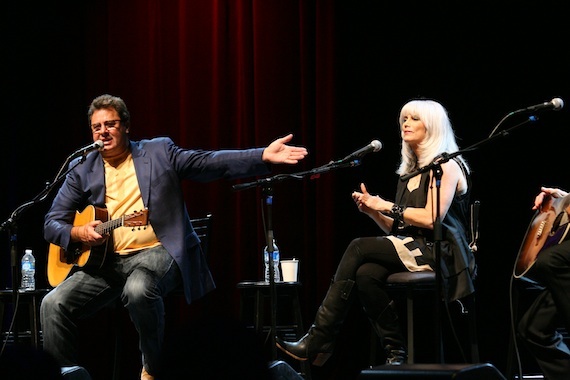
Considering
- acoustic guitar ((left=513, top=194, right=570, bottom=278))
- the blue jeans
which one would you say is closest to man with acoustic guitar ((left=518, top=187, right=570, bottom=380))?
acoustic guitar ((left=513, top=194, right=570, bottom=278))

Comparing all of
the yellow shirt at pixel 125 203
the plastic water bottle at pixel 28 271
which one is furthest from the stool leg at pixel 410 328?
the plastic water bottle at pixel 28 271

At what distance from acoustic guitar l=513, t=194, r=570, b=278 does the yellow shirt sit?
1876 millimetres

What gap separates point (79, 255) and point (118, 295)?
0.30 meters

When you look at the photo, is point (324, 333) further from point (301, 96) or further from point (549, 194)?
point (301, 96)

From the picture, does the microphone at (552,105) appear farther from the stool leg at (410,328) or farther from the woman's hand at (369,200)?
the stool leg at (410,328)

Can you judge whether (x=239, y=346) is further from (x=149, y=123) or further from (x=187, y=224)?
(x=149, y=123)

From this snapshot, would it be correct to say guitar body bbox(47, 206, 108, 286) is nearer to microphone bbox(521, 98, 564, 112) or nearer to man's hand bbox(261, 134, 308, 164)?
man's hand bbox(261, 134, 308, 164)

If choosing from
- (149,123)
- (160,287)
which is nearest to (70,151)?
(149,123)

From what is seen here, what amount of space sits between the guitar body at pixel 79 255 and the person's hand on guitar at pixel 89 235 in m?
0.05

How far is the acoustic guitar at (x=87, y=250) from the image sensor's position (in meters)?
4.10

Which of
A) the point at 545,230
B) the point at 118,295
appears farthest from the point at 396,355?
the point at 118,295

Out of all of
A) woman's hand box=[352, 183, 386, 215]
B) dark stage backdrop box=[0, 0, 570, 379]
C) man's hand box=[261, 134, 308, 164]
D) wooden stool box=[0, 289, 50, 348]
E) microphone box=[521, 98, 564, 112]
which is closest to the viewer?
microphone box=[521, 98, 564, 112]

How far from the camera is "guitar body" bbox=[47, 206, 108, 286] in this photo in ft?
13.5

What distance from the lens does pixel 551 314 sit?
351 centimetres
